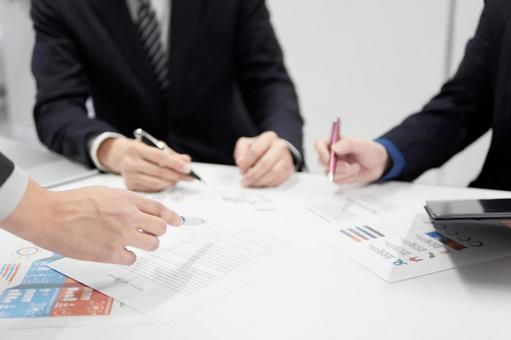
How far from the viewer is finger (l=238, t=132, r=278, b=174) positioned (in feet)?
2.88

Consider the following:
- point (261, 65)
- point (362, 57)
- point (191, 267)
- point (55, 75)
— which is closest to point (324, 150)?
point (191, 267)

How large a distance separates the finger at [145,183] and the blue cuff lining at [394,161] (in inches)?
15.1

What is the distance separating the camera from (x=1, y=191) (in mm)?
447

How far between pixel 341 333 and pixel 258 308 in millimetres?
85

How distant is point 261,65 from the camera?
1301 millimetres

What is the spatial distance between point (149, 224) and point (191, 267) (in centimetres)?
7

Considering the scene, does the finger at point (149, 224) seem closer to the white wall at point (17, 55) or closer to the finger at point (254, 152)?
the finger at point (254, 152)

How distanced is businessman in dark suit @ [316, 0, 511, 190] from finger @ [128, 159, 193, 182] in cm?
26

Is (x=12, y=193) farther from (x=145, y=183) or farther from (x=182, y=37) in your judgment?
(x=182, y=37)

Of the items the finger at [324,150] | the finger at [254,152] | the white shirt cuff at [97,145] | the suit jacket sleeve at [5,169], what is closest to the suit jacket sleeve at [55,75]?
the white shirt cuff at [97,145]

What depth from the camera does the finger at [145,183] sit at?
2.74ft

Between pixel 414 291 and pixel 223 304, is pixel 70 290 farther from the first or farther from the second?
pixel 414 291

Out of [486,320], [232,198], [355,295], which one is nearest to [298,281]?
[355,295]

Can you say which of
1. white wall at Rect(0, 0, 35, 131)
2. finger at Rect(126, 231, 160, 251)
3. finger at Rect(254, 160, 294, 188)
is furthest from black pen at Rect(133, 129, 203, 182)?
white wall at Rect(0, 0, 35, 131)
